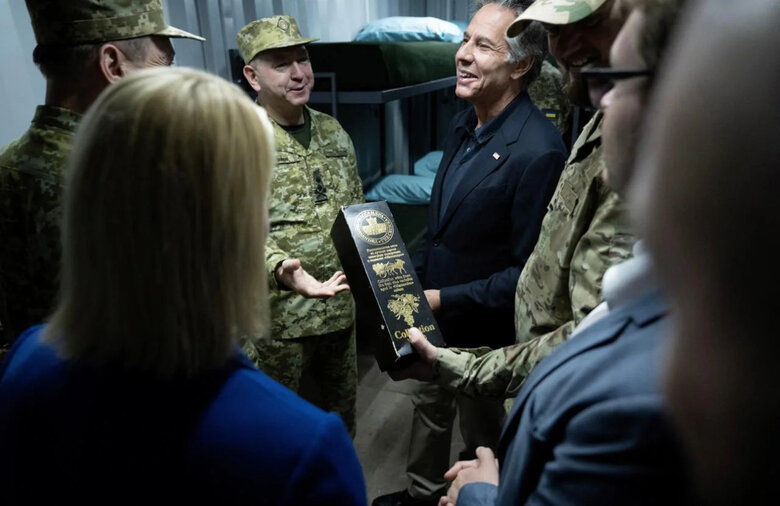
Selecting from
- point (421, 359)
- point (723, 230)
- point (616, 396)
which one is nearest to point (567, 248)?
point (421, 359)

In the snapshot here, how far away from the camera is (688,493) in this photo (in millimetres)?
346

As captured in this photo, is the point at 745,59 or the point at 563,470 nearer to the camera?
the point at 745,59

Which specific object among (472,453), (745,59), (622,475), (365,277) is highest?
(745,59)

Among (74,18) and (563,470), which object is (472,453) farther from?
(74,18)

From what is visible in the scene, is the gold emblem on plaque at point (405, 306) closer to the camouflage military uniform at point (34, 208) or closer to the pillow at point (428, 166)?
the camouflage military uniform at point (34, 208)

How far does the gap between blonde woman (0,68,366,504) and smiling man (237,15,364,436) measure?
0.96 metres

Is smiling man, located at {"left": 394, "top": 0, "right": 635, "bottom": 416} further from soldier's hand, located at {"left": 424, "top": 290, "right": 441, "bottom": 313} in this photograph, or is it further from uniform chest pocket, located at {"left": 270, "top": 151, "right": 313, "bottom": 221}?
uniform chest pocket, located at {"left": 270, "top": 151, "right": 313, "bottom": 221}

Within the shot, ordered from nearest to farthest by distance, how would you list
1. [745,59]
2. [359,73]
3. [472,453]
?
[745,59] < [472,453] < [359,73]

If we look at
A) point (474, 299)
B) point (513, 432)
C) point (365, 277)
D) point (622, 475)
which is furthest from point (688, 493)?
point (474, 299)

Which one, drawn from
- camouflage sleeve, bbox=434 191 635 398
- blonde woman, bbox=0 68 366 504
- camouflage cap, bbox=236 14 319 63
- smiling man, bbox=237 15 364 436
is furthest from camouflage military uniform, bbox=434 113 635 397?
camouflage cap, bbox=236 14 319 63

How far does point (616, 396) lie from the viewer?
379mm

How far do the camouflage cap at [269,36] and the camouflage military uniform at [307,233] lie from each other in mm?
251

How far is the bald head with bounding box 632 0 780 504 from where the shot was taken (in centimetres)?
23

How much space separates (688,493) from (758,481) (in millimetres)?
86
